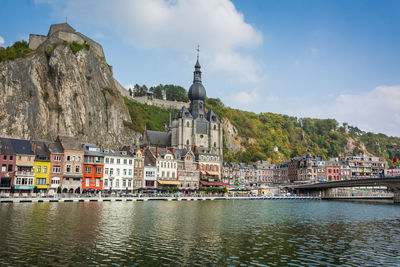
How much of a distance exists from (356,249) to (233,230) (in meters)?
9.96

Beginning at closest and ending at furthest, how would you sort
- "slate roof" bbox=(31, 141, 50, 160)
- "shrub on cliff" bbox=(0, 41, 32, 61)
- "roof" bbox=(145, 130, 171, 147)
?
"slate roof" bbox=(31, 141, 50, 160), "shrub on cliff" bbox=(0, 41, 32, 61), "roof" bbox=(145, 130, 171, 147)

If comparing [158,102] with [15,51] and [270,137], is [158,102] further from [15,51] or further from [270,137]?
[15,51]

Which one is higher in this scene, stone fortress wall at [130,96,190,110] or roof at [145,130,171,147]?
stone fortress wall at [130,96,190,110]

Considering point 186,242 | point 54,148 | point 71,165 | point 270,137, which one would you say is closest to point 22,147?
point 54,148

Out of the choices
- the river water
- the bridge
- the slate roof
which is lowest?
the river water

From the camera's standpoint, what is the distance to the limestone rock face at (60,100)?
3285 inches

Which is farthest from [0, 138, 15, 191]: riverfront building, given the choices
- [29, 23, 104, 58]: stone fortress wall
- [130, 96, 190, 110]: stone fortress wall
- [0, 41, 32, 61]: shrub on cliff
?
[130, 96, 190, 110]: stone fortress wall

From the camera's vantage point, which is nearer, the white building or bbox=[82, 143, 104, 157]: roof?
bbox=[82, 143, 104, 157]: roof

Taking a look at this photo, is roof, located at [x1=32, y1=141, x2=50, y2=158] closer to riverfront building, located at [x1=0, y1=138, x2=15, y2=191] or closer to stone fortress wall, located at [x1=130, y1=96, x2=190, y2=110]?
riverfront building, located at [x1=0, y1=138, x2=15, y2=191]

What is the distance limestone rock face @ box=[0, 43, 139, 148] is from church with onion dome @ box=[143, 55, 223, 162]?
9.14 m

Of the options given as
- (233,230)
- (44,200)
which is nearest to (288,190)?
(44,200)

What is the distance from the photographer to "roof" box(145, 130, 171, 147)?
4264 inches

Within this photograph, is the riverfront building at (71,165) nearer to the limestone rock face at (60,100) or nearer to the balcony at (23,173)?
the balcony at (23,173)

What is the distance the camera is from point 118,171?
72.8m
